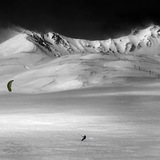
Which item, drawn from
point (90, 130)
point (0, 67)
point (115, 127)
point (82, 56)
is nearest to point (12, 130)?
point (90, 130)

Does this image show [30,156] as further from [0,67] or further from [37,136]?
[0,67]

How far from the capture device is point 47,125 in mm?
23391

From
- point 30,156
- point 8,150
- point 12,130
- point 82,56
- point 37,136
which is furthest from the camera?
point 82,56

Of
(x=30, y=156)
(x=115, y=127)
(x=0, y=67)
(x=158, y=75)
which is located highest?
(x=0, y=67)

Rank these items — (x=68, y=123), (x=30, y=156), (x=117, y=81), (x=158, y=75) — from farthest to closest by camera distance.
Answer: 1. (x=158, y=75)
2. (x=117, y=81)
3. (x=68, y=123)
4. (x=30, y=156)

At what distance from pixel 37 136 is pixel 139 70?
8197 centimetres

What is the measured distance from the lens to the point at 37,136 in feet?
60.9

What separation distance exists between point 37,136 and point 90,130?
368cm

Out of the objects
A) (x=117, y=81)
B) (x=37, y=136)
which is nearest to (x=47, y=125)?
(x=37, y=136)

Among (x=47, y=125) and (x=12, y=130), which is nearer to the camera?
(x=12, y=130)

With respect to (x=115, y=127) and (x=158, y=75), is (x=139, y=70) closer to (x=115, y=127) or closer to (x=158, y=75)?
(x=158, y=75)

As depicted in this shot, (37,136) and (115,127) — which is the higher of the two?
(115,127)

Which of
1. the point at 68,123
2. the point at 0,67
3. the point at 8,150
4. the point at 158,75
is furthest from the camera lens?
the point at 0,67

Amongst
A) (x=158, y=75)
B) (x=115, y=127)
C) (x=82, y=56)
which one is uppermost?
(x=82, y=56)
